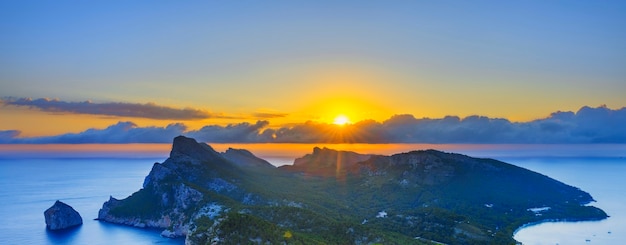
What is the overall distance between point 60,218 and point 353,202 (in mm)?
87118

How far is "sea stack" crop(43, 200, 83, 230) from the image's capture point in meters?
127

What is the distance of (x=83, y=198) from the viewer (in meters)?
187

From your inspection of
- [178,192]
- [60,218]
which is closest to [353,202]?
[178,192]

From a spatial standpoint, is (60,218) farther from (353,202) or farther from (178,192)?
(353,202)

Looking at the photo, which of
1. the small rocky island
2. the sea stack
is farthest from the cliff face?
the sea stack

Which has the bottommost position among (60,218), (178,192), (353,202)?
(60,218)

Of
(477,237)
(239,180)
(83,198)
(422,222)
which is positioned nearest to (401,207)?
(422,222)

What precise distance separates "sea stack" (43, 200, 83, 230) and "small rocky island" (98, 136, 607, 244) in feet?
30.7

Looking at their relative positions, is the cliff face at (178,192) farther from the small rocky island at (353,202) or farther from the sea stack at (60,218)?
the sea stack at (60,218)

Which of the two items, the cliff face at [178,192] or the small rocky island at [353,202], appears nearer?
the small rocky island at [353,202]

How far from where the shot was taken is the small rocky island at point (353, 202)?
8831 centimetres

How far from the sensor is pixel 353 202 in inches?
5709

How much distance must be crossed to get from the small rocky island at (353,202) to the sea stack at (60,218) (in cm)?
Answer: 936

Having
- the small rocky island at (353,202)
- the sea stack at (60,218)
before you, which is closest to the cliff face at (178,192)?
the small rocky island at (353,202)
